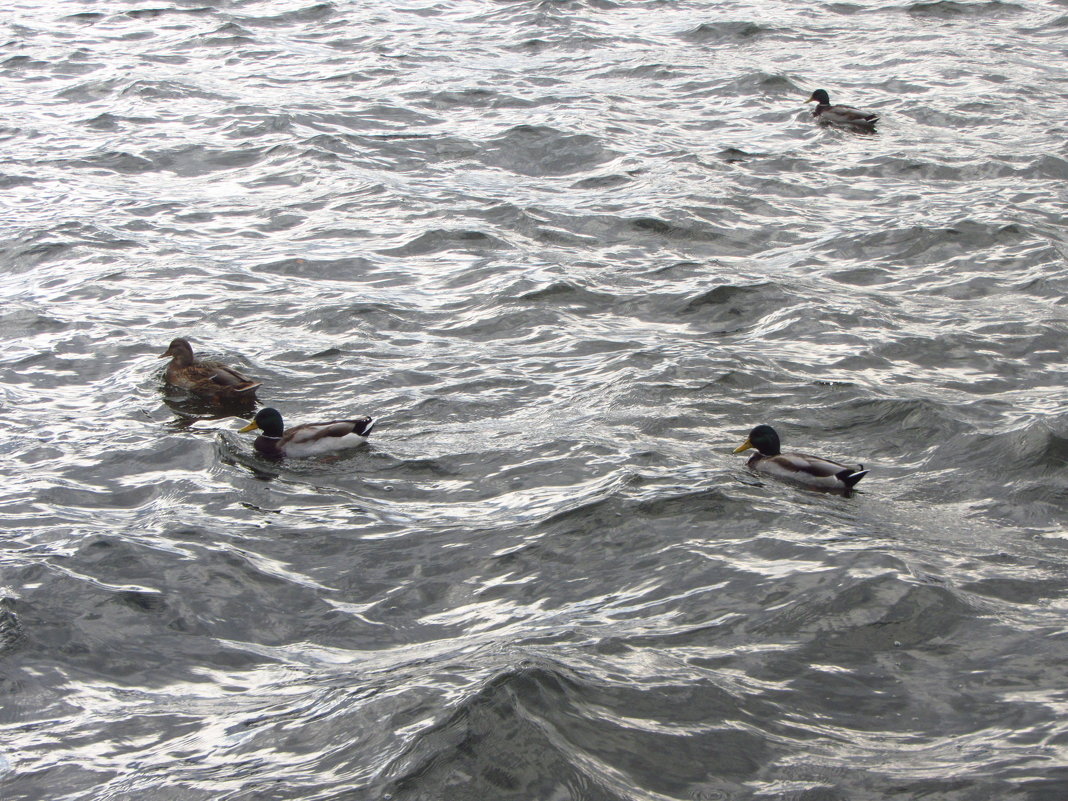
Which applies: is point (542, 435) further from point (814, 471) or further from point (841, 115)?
point (841, 115)

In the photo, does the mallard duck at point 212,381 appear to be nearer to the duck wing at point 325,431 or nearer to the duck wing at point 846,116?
the duck wing at point 325,431

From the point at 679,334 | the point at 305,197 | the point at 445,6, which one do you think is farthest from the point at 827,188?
the point at 445,6

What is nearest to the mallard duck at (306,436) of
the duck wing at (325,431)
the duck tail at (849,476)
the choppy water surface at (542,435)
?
the duck wing at (325,431)

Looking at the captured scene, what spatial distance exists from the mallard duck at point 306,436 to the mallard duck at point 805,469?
Answer: 3014 millimetres

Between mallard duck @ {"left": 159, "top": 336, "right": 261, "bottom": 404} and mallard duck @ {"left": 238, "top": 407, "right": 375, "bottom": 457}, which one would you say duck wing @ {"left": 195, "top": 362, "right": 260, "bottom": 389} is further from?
mallard duck @ {"left": 238, "top": 407, "right": 375, "bottom": 457}

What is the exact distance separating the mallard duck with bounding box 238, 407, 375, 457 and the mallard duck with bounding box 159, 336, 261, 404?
89cm

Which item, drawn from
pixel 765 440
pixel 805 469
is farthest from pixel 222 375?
pixel 805 469

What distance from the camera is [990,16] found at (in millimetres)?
24172

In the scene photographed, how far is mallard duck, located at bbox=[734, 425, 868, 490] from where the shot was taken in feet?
30.0

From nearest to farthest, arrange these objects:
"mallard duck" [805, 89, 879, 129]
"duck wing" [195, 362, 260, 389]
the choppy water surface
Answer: the choppy water surface, "duck wing" [195, 362, 260, 389], "mallard duck" [805, 89, 879, 129]

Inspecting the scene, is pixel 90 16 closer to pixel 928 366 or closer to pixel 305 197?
pixel 305 197

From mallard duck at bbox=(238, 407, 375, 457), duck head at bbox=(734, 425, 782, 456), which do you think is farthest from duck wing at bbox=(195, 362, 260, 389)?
duck head at bbox=(734, 425, 782, 456)

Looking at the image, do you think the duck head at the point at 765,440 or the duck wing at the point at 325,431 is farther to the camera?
the duck wing at the point at 325,431

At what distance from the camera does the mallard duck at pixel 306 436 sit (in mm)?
9891
